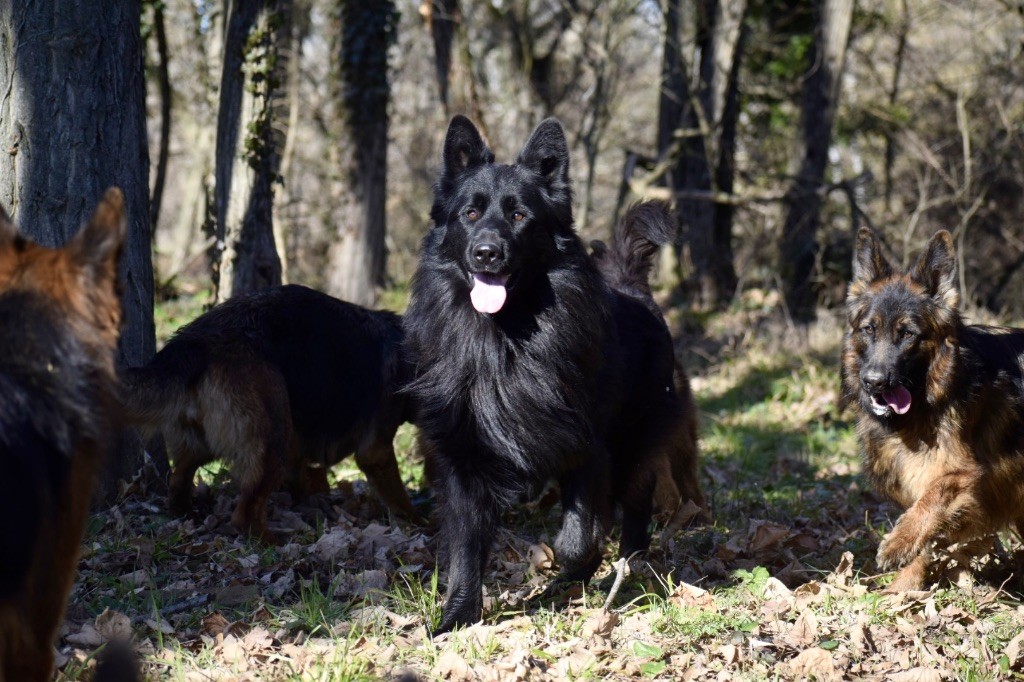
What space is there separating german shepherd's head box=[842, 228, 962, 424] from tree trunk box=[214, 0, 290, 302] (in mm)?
4441

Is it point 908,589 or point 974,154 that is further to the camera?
point 974,154

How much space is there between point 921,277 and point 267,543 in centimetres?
418

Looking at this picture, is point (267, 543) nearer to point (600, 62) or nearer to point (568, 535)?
point (568, 535)

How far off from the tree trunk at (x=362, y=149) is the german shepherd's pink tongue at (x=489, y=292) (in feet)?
31.2

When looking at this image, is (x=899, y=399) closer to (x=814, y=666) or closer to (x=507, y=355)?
(x=814, y=666)

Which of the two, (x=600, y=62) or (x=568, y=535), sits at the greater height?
(x=600, y=62)

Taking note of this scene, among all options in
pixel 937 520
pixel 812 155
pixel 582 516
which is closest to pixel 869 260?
pixel 937 520

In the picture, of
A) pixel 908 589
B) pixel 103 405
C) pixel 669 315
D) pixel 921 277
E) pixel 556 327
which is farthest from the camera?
pixel 669 315

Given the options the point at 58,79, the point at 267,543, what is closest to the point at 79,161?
the point at 58,79

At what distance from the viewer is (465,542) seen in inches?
185

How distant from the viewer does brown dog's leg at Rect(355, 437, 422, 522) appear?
639cm

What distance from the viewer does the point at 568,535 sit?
4957 millimetres

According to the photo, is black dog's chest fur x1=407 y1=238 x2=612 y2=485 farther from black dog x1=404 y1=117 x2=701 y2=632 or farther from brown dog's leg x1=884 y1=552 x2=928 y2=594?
brown dog's leg x1=884 y1=552 x2=928 y2=594

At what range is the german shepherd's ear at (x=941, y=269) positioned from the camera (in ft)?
18.8
